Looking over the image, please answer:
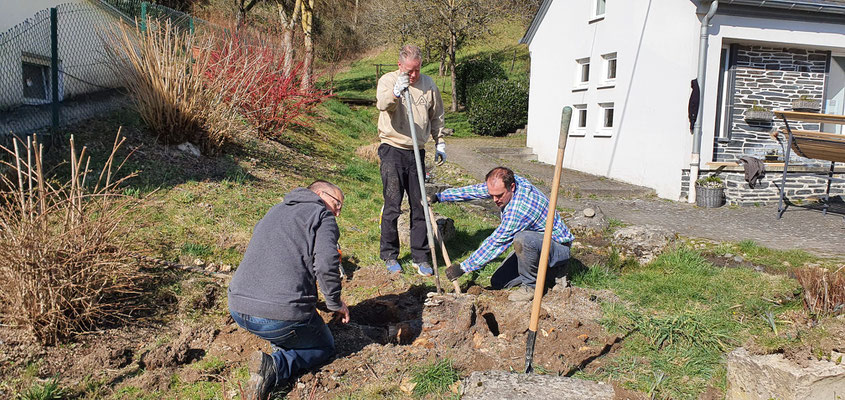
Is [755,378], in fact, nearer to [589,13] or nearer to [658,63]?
[658,63]

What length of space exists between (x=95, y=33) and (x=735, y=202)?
1089cm

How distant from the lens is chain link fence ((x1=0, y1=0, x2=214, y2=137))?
6.42 meters

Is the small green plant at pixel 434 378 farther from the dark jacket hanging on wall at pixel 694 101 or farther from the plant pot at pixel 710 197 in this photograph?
the dark jacket hanging on wall at pixel 694 101

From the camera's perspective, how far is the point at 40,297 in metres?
3.48

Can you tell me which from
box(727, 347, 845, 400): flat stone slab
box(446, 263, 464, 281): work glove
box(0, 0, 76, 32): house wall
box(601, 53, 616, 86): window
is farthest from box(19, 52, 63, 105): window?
box(601, 53, 616, 86): window

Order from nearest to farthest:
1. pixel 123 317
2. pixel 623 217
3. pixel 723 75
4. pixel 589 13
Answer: pixel 123 317, pixel 623 217, pixel 723 75, pixel 589 13

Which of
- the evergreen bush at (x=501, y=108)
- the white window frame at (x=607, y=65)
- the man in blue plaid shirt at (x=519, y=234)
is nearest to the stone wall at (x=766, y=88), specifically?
the white window frame at (x=607, y=65)

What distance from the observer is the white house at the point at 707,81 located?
35.9 ft

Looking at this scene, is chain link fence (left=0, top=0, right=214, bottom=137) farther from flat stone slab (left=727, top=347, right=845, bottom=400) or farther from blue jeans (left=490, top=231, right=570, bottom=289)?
flat stone slab (left=727, top=347, right=845, bottom=400)

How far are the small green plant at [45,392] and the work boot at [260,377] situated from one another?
1002mm

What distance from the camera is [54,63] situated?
668 cm

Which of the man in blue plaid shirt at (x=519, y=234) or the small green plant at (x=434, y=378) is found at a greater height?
the man in blue plaid shirt at (x=519, y=234)

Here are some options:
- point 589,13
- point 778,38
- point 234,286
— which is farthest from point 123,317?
point 589,13

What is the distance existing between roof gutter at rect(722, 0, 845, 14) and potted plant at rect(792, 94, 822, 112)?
1.71 meters
